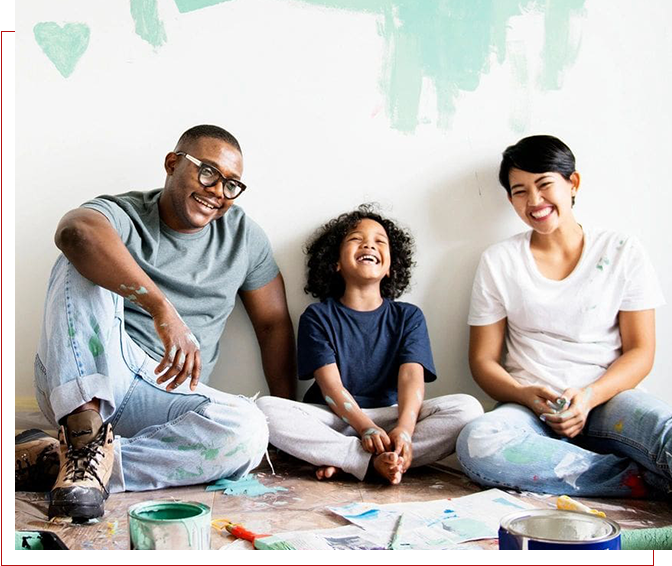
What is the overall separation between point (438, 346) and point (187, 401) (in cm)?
84

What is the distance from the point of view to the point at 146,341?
1.98m

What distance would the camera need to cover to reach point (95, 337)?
1.70 m

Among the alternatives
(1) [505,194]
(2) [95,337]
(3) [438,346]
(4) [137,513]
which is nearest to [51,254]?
(2) [95,337]

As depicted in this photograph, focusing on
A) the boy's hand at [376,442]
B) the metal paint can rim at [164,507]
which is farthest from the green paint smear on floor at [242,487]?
the metal paint can rim at [164,507]

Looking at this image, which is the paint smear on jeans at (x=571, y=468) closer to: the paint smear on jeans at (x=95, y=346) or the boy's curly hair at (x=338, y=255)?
the boy's curly hair at (x=338, y=255)

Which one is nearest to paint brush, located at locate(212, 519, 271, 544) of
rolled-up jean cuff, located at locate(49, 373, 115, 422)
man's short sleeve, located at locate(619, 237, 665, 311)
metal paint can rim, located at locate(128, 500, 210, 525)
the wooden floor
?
the wooden floor

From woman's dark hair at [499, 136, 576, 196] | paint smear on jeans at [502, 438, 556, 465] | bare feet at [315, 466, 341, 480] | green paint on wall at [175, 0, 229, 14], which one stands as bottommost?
bare feet at [315, 466, 341, 480]

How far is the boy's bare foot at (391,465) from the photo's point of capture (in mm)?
1844

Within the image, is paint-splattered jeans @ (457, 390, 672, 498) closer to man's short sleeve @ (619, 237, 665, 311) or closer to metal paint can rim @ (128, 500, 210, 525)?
man's short sleeve @ (619, 237, 665, 311)

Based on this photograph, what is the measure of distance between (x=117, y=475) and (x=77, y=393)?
0.73 ft

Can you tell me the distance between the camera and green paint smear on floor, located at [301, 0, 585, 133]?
7.39 feet

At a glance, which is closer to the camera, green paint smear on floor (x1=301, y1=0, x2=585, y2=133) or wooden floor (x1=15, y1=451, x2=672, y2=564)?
wooden floor (x1=15, y1=451, x2=672, y2=564)

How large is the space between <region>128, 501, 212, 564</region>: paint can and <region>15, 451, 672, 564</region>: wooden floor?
366 millimetres

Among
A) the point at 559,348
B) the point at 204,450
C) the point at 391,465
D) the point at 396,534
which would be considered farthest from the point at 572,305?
the point at 204,450
